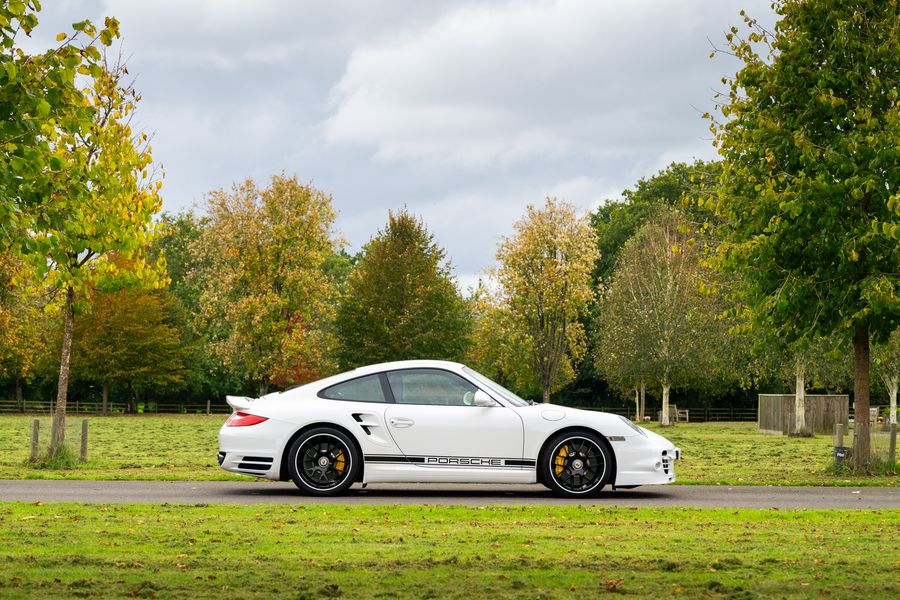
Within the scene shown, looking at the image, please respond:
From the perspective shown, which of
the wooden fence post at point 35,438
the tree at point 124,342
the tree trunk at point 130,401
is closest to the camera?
the wooden fence post at point 35,438

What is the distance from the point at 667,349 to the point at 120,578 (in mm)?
51578

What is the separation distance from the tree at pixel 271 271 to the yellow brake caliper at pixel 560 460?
47191 millimetres

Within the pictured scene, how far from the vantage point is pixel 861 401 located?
19.9m

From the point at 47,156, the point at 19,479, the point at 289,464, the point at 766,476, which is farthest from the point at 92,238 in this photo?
the point at 766,476

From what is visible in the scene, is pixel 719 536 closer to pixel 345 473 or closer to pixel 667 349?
pixel 345 473

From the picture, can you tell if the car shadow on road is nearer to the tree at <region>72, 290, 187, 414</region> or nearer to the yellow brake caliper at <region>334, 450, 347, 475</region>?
the yellow brake caliper at <region>334, 450, 347, 475</region>

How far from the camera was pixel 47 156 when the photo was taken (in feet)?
29.0

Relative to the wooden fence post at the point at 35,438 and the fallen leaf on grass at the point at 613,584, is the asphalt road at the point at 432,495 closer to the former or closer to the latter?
the wooden fence post at the point at 35,438

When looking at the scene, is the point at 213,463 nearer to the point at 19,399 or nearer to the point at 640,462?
the point at 640,462

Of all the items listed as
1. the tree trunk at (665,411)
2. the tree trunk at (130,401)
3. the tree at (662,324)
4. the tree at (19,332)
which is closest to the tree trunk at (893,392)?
the tree at (662,324)

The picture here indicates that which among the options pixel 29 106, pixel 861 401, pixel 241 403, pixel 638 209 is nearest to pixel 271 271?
pixel 638 209

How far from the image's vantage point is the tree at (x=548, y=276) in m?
56.6

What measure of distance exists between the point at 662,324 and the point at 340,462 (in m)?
45.4

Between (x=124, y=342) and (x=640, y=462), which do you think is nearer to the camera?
(x=640, y=462)
